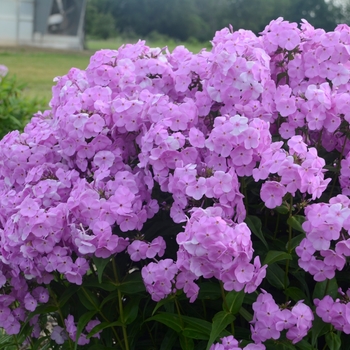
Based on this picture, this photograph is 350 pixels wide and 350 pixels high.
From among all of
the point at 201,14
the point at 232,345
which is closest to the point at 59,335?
the point at 232,345

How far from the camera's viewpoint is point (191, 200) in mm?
1610

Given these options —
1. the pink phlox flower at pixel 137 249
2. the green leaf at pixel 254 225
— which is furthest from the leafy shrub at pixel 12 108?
the green leaf at pixel 254 225

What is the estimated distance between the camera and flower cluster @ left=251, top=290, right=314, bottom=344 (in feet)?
5.07

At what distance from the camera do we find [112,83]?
1985mm

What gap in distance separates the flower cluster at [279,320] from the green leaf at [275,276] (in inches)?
3.1

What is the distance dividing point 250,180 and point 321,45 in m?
0.49

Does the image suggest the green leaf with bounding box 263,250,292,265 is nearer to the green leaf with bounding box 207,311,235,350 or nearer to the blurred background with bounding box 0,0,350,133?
the green leaf with bounding box 207,311,235,350

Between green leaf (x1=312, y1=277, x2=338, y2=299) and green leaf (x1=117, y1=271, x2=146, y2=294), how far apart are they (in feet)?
1.43

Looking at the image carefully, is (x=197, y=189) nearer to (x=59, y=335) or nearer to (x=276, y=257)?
(x=276, y=257)

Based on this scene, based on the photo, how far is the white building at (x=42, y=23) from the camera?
92.2ft

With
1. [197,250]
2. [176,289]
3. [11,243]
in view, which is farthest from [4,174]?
[197,250]

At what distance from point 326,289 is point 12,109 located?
3.29 m

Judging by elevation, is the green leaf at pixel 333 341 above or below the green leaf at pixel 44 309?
above

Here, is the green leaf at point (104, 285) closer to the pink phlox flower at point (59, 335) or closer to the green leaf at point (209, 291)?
the green leaf at point (209, 291)
